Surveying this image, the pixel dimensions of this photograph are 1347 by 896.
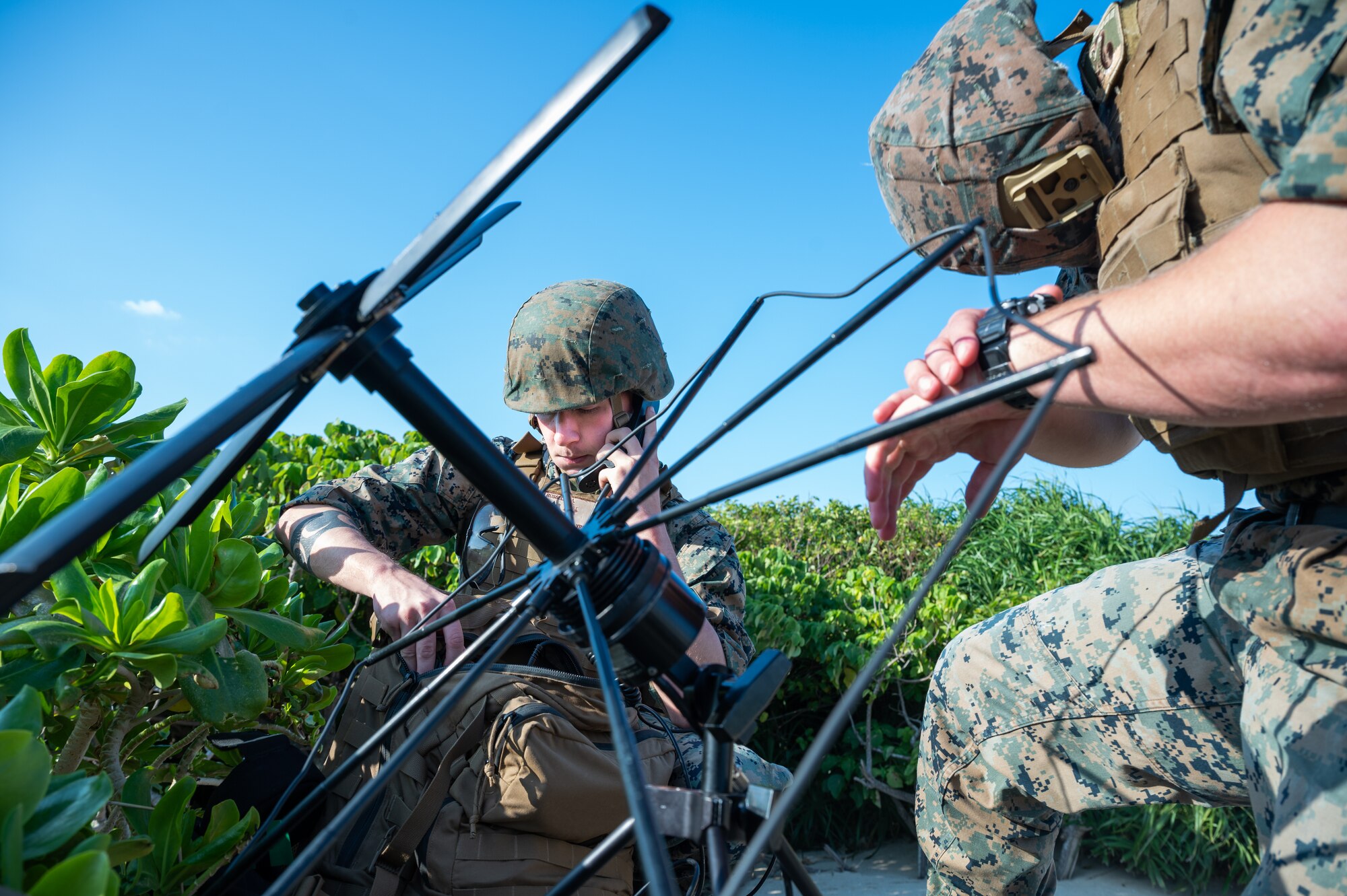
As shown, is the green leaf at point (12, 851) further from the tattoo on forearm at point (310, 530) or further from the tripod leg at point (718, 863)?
the tattoo on forearm at point (310, 530)

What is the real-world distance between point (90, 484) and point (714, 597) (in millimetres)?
1905

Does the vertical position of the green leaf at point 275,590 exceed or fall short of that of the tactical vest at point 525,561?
it exceeds it

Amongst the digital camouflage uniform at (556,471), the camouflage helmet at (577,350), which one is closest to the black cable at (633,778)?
the digital camouflage uniform at (556,471)

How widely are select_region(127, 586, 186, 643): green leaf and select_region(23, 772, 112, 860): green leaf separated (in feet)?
1.01

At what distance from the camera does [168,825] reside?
131 cm

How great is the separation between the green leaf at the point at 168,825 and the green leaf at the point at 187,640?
28 cm

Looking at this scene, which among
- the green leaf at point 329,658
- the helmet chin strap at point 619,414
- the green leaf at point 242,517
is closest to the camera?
the green leaf at point 242,517

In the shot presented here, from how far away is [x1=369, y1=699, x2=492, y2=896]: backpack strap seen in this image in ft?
5.96

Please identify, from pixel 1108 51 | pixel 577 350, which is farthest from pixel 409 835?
pixel 1108 51

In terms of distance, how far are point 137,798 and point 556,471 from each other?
1.80 meters

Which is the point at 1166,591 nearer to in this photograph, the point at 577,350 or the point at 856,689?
the point at 856,689

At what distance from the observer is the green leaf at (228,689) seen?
138cm

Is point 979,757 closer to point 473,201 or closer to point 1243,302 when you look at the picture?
point 1243,302

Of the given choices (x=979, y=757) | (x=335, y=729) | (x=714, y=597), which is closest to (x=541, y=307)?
(x=714, y=597)
